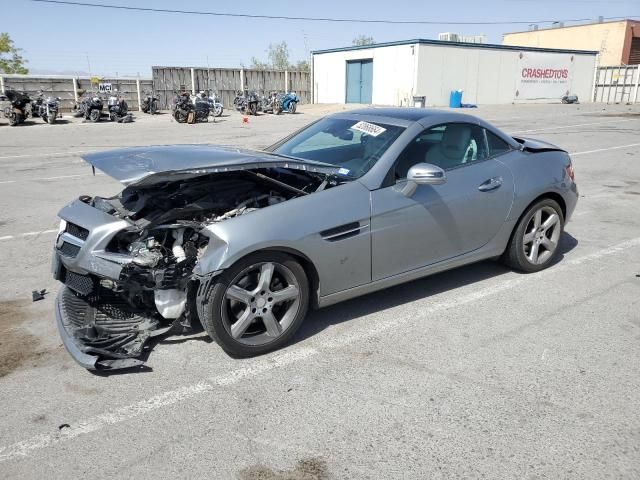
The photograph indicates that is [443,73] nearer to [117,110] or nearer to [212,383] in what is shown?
[117,110]

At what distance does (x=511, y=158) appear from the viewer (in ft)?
16.1

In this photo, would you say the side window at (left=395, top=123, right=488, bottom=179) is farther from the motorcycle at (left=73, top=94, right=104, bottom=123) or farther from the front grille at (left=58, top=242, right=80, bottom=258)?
the motorcycle at (left=73, top=94, right=104, bottom=123)

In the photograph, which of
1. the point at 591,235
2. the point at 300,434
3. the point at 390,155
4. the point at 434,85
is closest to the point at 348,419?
the point at 300,434

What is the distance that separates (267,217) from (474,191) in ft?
6.30

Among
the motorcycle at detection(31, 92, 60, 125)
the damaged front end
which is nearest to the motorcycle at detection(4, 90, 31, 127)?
the motorcycle at detection(31, 92, 60, 125)

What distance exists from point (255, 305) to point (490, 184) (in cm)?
234

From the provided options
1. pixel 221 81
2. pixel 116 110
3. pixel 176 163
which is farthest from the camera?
pixel 221 81

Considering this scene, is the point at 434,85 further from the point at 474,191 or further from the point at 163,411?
the point at 163,411

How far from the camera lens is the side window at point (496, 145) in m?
4.86

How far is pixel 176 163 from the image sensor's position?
368 centimetres

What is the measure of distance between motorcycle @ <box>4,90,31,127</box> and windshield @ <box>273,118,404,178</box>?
21797 mm

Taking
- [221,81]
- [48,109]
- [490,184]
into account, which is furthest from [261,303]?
[221,81]

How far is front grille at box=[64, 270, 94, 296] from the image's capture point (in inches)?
145

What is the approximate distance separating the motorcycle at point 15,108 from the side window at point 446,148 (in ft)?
75.3
